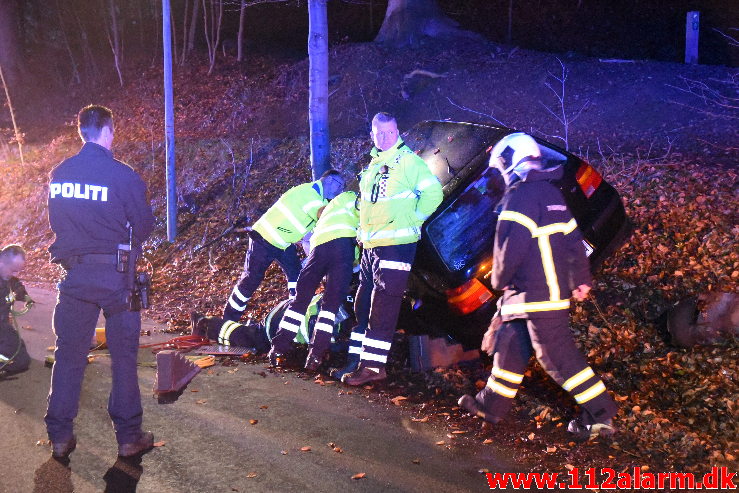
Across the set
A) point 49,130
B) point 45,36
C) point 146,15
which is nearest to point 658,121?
point 49,130

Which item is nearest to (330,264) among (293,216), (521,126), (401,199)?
(293,216)

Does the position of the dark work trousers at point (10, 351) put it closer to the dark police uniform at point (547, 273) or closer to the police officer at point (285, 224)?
the police officer at point (285, 224)

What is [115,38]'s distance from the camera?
71.4 ft

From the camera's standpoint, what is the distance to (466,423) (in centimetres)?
481

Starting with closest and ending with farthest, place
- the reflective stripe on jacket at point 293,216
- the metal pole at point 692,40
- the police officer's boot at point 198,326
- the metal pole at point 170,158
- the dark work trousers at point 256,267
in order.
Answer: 1. the reflective stripe on jacket at point 293,216
2. the dark work trousers at point 256,267
3. the police officer's boot at point 198,326
4. the metal pole at point 170,158
5. the metal pole at point 692,40

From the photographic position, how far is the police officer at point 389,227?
566cm

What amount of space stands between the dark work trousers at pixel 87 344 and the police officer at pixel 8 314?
2.07 metres

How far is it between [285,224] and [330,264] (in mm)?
884

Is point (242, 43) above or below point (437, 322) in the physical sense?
A: above

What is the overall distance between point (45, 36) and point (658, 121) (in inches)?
838

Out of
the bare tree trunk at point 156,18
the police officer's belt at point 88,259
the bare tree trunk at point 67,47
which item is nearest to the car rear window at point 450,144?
the police officer's belt at point 88,259

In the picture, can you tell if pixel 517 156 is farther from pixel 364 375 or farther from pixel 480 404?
pixel 364 375

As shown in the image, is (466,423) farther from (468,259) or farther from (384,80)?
(384,80)

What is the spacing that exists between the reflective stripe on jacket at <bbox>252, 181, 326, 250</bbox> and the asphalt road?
1547 mm
